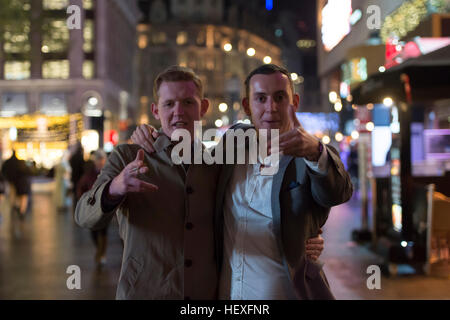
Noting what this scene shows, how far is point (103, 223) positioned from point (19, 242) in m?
10.9

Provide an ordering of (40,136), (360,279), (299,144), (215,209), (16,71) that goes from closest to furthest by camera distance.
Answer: (299,144) < (215,209) < (360,279) < (40,136) < (16,71)

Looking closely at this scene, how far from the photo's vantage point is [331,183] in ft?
7.52

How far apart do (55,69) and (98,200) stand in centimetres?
6059

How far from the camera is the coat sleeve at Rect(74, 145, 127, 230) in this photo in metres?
2.51

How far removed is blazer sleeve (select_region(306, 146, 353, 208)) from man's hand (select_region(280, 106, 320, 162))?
78mm

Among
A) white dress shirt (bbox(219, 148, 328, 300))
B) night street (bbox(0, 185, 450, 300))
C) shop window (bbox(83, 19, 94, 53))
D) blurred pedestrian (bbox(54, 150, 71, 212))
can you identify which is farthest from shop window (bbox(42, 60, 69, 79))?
white dress shirt (bbox(219, 148, 328, 300))

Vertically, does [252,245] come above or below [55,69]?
below

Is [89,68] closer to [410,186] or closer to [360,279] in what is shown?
[410,186]

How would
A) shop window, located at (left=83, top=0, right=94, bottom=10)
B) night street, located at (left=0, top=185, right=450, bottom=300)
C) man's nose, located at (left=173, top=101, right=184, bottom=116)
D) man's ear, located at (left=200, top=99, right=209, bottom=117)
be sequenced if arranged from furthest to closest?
shop window, located at (left=83, top=0, right=94, bottom=10), night street, located at (left=0, top=185, right=450, bottom=300), man's ear, located at (left=200, top=99, right=209, bottom=117), man's nose, located at (left=173, top=101, right=184, bottom=116)

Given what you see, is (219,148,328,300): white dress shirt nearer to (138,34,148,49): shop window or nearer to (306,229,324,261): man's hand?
(306,229,324,261): man's hand

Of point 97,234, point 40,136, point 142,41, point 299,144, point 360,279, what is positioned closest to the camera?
point 299,144

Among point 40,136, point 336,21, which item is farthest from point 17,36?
point 40,136

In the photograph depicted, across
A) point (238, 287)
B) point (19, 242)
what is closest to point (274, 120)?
point (238, 287)
